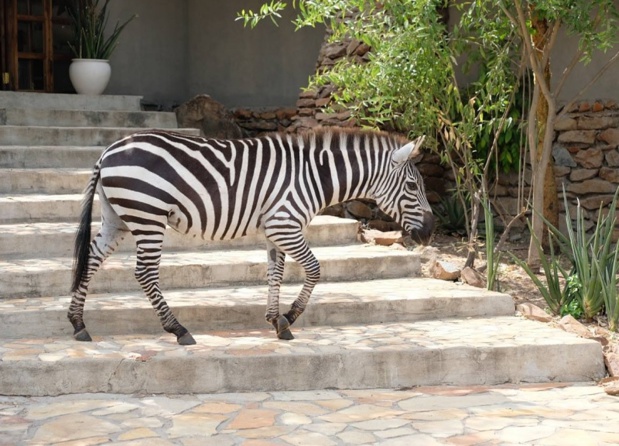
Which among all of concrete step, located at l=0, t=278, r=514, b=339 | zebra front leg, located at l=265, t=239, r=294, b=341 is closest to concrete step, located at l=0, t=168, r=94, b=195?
concrete step, located at l=0, t=278, r=514, b=339

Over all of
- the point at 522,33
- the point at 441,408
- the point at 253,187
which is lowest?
the point at 441,408

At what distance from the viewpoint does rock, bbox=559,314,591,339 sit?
6688 millimetres

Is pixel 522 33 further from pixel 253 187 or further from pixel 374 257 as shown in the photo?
pixel 253 187

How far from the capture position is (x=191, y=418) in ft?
17.2

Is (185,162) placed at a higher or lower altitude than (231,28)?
lower

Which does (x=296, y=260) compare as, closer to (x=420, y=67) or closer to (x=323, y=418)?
(x=323, y=418)

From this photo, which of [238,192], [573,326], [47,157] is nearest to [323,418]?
[238,192]

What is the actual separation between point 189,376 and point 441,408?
158 centimetres

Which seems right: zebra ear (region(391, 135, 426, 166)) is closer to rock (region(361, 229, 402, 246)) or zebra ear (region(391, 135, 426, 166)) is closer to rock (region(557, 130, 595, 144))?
rock (region(361, 229, 402, 246))

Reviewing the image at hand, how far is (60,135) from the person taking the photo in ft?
33.5

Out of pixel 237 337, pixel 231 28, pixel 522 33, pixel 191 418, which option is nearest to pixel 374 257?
pixel 237 337

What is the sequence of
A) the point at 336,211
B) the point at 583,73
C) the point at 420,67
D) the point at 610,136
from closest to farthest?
the point at 420,67
the point at 610,136
the point at 583,73
the point at 336,211

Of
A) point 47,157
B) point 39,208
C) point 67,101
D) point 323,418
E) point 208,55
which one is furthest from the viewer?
point 208,55

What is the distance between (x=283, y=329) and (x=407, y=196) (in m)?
1.36
